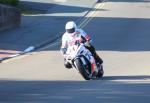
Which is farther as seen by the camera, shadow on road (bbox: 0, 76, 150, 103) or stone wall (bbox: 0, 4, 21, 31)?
stone wall (bbox: 0, 4, 21, 31)

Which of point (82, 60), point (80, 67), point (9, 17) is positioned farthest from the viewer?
point (9, 17)

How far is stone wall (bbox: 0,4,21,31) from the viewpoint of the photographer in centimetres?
3503

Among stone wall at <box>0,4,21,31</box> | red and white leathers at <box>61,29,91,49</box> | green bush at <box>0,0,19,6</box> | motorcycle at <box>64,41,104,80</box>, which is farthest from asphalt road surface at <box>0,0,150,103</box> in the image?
green bush at <box>0,0,19,6</box>

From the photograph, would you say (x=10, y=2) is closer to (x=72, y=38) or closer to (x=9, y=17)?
(x=9, y=17)

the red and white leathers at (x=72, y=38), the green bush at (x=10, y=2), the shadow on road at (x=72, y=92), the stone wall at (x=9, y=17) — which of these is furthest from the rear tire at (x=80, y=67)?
the green bush at (x=10, y=2)

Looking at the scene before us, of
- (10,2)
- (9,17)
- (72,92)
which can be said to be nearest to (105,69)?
(72,92)

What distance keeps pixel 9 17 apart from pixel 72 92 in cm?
2019

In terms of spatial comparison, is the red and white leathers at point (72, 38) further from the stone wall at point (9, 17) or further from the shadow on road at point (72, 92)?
the stone wall at point (9, 17)

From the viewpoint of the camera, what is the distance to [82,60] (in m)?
20.6

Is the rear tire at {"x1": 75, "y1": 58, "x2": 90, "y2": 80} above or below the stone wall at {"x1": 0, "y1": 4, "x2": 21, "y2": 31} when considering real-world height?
above

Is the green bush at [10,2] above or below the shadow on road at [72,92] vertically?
below

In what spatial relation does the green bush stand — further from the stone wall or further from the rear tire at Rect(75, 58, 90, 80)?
the rear tire at Rect(75, 58, 90, 80)

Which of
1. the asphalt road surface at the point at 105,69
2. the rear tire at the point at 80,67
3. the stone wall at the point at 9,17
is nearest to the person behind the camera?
the asphalt road surface at the point at 105,69

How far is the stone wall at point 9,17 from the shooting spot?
1379 inches
